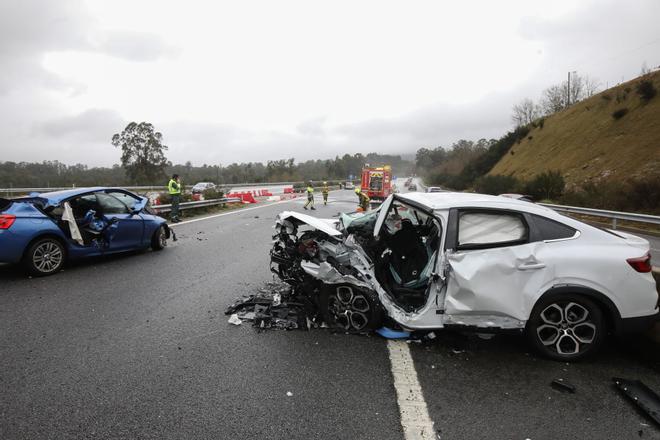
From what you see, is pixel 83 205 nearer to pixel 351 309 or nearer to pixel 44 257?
pixel 44 257

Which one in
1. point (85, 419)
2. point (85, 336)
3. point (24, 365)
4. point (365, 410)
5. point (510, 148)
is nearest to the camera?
point (85, 419)

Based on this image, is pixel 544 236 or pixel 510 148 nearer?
pixel 544 236

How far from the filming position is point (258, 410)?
271 centimetres

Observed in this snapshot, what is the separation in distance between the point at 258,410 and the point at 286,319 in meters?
1.68

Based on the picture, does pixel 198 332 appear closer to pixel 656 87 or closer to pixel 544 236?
pixel 544 236

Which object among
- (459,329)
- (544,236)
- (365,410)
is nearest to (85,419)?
(365,410)

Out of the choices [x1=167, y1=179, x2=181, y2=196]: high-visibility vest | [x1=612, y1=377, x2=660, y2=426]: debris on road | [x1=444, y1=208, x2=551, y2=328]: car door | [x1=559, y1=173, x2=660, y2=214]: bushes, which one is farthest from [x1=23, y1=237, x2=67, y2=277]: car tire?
[x1=559, y1=173, x2=660, y2=214]: bushes

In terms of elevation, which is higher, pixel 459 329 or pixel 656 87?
pixel 656 87

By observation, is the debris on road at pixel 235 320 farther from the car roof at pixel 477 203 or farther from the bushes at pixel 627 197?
the bushes at pixel 627 197

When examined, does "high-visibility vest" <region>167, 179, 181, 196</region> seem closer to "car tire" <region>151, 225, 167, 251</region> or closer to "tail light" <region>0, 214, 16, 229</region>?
"car tire" <region>151, 225, 167, 251</region>

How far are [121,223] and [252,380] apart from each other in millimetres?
5602

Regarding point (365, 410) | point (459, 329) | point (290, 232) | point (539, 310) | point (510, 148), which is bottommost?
point (365, 410)

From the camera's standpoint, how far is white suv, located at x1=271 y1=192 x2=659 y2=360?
338 cm

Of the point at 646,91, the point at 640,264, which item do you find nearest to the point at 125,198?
the point at 640,264
